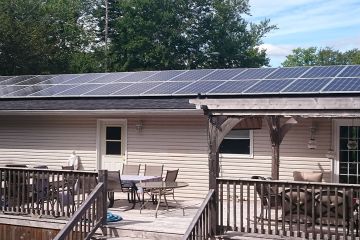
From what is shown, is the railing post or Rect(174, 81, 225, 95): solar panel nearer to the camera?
the railing post

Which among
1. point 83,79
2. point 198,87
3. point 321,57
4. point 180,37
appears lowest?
point 198,87

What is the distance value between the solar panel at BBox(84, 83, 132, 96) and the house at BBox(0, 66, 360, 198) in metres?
0.03

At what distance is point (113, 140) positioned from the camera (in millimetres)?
14367

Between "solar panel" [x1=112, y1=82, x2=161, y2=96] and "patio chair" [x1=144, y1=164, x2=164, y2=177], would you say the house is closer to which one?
"solar panel" [x1=112, y1=82, x2=161, y2=96]

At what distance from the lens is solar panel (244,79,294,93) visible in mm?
10031

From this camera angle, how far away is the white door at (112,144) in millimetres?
14258

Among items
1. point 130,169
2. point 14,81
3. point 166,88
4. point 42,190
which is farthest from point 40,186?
point 14,81

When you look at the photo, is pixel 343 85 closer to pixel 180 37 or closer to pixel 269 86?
pixel 269 86

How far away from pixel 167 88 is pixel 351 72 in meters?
4.58

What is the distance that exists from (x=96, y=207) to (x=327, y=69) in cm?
669

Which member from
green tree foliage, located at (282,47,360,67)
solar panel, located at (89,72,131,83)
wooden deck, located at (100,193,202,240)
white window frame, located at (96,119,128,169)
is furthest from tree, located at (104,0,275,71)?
wooden deck, located at (100,193,202,240)

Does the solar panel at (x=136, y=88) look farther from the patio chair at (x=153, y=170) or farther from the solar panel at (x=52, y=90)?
the solar panel at (x=52, y=90)

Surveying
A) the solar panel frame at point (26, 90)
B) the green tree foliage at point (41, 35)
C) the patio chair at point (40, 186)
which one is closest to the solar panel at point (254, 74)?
the patio chair at point (40, 186)

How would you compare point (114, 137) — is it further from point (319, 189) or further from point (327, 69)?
point (319, 189)
